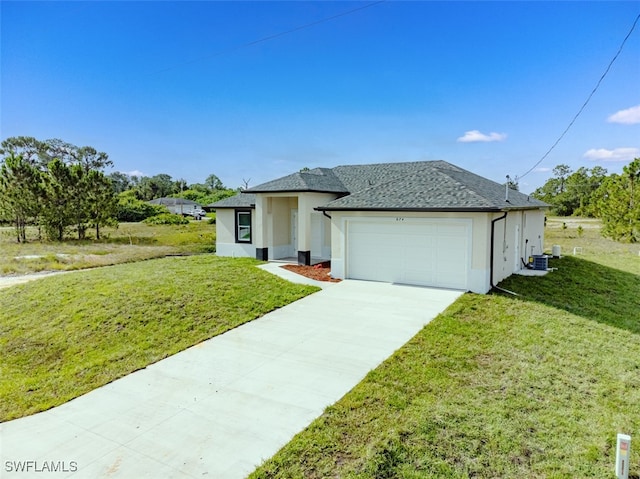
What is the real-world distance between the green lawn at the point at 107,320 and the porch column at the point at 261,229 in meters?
3.03

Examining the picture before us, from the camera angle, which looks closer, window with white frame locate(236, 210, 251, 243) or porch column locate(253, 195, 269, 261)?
porch column locate(253, 195, 269, 261)

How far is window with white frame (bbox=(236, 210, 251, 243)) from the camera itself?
63.6ft

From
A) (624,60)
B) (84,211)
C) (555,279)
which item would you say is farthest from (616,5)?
(84,211)

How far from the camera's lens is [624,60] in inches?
452

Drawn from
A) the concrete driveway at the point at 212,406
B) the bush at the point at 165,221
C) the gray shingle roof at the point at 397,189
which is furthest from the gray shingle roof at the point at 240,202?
the bush at the point at 165,221

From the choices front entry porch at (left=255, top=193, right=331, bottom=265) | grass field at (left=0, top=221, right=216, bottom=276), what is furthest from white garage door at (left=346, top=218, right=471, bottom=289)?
grass field at (left=0, top=221, right=216, bottom=276)

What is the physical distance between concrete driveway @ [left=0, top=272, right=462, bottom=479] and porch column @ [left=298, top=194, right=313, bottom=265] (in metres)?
7.11

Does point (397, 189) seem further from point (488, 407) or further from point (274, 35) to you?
point (488, 407)

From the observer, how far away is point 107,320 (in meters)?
9.80

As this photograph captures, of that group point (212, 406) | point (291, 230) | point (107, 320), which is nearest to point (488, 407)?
point (212, 406)

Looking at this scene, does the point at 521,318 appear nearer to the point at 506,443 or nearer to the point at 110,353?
the point at 506,443

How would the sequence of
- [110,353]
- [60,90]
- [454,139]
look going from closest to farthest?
[110,353] < [60,90] < [454,139]

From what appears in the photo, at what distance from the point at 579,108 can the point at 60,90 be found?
71.6ft

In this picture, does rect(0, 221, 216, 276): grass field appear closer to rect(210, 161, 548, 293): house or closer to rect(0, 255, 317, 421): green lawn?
rect(0, 255, 317, 421): green lawn
